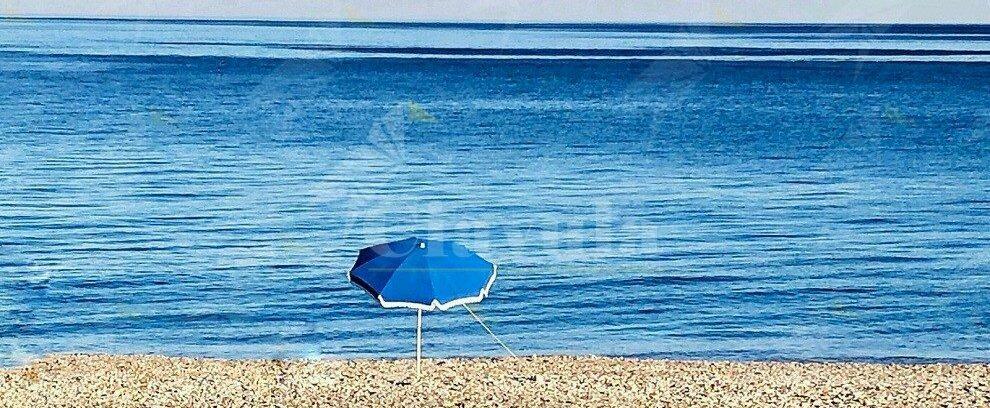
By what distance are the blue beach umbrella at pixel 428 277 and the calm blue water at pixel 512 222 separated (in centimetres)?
349

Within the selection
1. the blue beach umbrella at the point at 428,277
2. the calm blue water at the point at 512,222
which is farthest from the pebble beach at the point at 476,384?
the calm blue water at the point at 512,222

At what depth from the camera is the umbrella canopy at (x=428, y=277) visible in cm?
1639

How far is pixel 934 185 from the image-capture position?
42.2 m

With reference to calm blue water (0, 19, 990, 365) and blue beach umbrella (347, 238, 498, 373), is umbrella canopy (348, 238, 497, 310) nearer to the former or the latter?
blue beach umbrella (347, 238, 498, 373)

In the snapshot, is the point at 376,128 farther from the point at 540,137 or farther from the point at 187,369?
the point at 187,369

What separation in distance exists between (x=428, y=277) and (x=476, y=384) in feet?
3.64

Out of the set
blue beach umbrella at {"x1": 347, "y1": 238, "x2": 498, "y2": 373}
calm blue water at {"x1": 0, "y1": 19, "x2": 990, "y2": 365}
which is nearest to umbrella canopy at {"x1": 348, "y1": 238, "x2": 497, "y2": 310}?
blue beach umbrella at {"x1": 347, "y1": 238, "x2": 498, "y2": 373}

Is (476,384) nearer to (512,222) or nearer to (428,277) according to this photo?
(428,277)

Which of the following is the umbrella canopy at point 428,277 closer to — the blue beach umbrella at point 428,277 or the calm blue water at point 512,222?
the blue beach umbrella at point 428,277

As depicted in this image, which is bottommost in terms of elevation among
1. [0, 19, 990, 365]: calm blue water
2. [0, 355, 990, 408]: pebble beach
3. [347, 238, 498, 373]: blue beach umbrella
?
[0, 355, 990, 408]: pebble beach

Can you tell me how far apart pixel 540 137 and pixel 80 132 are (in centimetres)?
1419

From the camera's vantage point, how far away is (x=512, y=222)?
31.9 m

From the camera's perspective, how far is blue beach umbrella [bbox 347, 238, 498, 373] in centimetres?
1639

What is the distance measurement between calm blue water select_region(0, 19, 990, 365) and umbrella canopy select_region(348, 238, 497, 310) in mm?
3502
